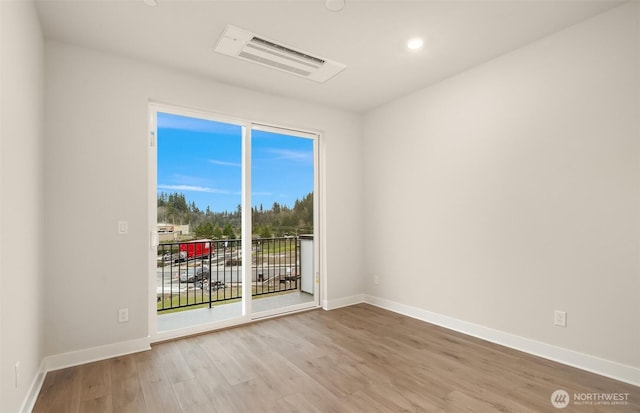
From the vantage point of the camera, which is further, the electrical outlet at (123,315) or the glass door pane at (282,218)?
the glass door pane at (282,218)

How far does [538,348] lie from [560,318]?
338 millimetres

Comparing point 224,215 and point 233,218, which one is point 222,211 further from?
Answer: point 233,218

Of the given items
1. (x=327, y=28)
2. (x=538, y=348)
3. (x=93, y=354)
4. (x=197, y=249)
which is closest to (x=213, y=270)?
(x=197, y=249)

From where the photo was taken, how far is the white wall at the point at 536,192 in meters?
2.31

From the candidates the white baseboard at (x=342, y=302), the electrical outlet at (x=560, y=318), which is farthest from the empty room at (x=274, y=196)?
the white baseboard at (x=342, y=302)

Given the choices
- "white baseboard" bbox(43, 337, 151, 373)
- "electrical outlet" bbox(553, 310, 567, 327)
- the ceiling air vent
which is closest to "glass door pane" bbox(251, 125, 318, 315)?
the ceiling air vent

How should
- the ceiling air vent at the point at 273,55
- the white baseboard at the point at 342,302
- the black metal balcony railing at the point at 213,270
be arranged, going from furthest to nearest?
the white baseboard at the point at 342,302 < the black metal balcony railing at the point at 213,270 < the ceiling air vent at the point at 273,55

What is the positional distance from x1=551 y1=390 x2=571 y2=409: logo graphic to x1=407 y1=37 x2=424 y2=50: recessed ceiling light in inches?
113

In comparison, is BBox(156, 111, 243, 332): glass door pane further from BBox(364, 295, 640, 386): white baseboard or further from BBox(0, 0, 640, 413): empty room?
BBox(364, 295, 640, 386): white baseboard

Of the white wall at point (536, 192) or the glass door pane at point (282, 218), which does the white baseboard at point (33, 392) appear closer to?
the glass door pane at point (282, 218)

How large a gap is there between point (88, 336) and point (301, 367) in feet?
6.13

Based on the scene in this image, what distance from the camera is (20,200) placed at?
1906 mm

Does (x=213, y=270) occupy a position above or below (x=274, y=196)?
below

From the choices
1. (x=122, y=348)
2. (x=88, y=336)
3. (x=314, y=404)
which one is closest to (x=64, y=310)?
(x=88, y=336)
